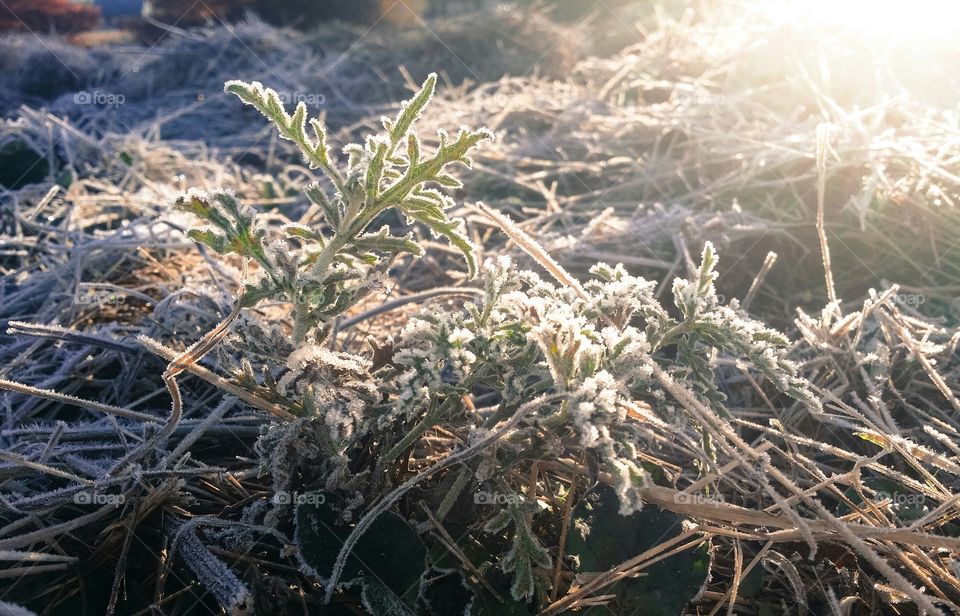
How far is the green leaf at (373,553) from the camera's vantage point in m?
1.28

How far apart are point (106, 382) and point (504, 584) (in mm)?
1359

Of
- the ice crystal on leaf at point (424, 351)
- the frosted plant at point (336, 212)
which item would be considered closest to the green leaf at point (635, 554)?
the ice crystal on leaf at point (424, 351)

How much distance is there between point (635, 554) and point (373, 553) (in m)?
0.53

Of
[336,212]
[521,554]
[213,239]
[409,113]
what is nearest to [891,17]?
[409,113]

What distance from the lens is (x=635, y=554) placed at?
1417 millimetres

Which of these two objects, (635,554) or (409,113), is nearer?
(409,113)

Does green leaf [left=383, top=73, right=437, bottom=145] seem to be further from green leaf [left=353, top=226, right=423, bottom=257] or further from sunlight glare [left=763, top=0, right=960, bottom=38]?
sunlight glare [left=763, top=0, right=960, bottom=38]

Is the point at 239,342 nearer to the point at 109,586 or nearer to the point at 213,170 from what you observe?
the point at 109,586

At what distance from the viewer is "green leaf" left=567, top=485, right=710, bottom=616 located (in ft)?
4.53

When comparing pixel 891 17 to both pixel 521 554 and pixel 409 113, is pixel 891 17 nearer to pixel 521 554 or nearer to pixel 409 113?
pixel 409 113

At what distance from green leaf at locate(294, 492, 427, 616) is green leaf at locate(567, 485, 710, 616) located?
0.32 meters

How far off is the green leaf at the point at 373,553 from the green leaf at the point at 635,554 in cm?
32

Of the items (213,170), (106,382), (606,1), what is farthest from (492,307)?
(606,1)

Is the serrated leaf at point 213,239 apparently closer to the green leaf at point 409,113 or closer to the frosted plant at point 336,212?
the frosted plant at point 336,212
